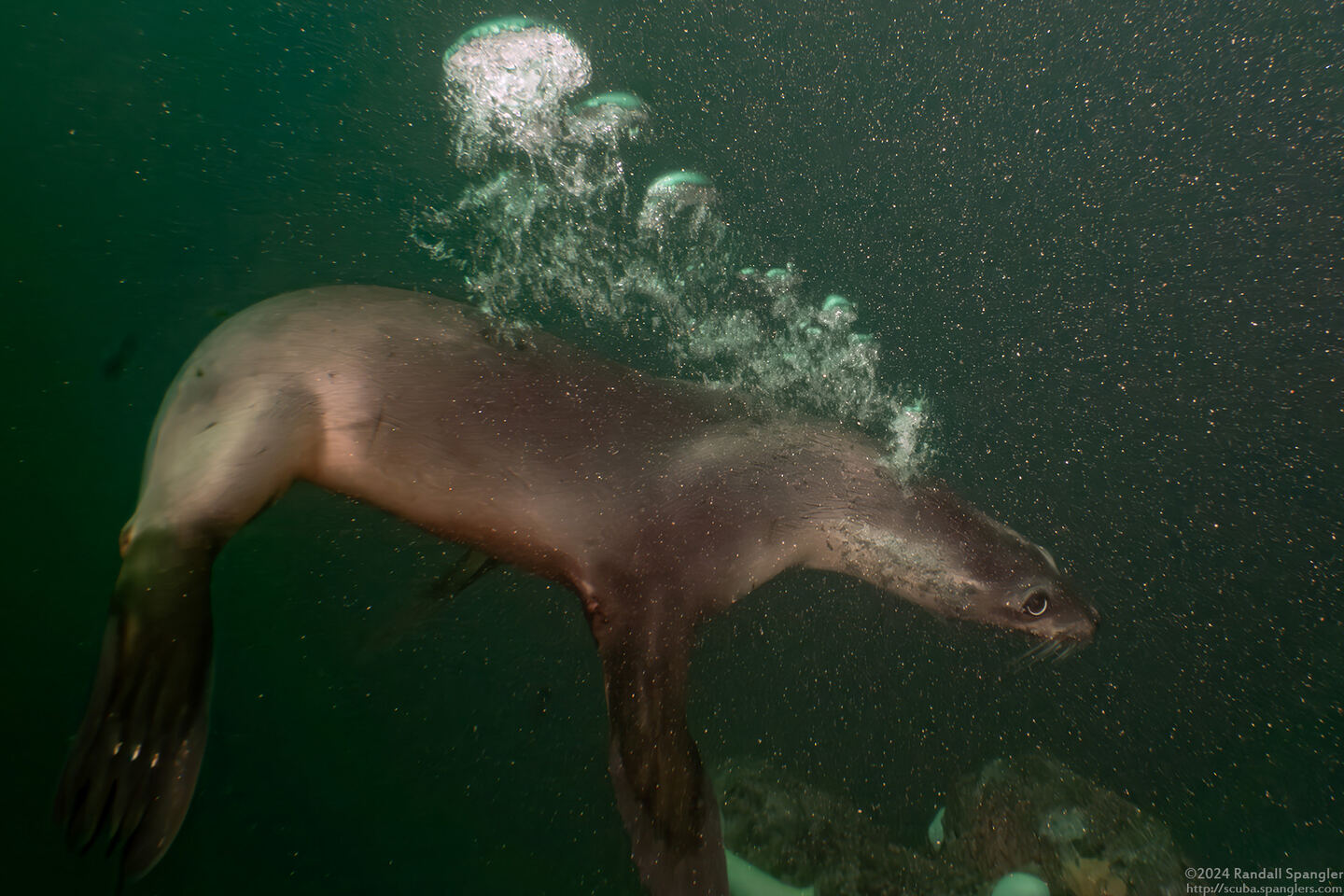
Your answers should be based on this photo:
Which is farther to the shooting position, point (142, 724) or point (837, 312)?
point (837, 312)

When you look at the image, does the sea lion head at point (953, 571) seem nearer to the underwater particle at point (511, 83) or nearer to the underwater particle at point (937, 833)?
the underwater particle at point (937, 833)

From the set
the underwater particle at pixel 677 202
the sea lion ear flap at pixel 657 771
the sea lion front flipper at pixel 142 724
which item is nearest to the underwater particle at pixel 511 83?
the underwater particle at pixel 677 202

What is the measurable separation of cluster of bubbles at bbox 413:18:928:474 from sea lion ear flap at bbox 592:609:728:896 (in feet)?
7.70

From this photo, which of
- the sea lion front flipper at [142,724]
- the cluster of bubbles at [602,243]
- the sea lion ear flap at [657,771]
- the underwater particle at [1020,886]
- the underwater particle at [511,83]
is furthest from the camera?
the underwater particle at [511,83]

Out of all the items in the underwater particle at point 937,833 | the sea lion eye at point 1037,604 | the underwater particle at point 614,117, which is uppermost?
the underwater particle at point 614,117

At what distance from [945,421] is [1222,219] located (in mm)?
3541

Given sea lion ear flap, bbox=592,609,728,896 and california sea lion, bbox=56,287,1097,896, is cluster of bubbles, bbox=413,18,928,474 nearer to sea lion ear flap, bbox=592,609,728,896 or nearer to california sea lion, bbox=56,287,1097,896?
california sea lion, bbox=56,287,1097,896

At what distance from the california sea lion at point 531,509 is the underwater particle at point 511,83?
119 inches

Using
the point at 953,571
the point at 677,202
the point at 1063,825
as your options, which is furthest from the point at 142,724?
the point at 1063,825

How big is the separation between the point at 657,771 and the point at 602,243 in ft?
13.0

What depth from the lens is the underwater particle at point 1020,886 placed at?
3.50m

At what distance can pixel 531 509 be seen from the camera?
2057 mm

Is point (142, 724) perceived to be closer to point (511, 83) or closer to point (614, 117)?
point (614, 117)

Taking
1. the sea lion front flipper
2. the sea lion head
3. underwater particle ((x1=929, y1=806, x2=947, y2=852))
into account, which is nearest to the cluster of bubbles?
the sea lion head
